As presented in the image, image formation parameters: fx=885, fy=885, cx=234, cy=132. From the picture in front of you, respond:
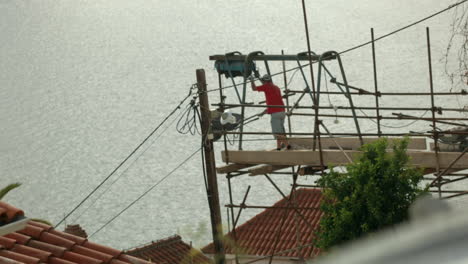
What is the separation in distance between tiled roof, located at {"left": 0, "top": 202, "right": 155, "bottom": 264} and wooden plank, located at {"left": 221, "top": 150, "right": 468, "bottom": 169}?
5.00 m

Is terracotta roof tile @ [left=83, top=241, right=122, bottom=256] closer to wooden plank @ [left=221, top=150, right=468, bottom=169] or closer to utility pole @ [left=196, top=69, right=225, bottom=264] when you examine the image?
wooden plank @ [left=221, top=150, right=468, bottom=169]

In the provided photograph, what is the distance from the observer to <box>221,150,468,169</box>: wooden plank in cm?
1123

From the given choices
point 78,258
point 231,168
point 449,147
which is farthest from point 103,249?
point 449,147

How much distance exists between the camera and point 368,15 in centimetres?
6950

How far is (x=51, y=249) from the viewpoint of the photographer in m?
6.76

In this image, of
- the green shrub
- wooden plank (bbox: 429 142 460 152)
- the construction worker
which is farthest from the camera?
the construction worker

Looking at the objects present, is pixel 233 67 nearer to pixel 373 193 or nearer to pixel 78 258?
pixel 373 193

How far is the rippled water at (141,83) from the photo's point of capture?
55062mm

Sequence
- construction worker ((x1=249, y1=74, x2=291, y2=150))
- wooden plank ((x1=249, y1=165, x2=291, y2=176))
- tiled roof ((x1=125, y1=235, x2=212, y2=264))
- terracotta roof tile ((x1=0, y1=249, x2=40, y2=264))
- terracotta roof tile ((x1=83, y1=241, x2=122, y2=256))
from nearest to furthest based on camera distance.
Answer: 1. terracotta roof tile ((x1=0, y1=249, x2=40, y2=264))
2. terracotta roof tile ((x1=83, y1=241, x2=122, y2=256))
3. wooden plank ((x1=249, y1=165, x2=291, y2=176))
4. construction worker ((x1=249, y1=74, x2=291, y2=150))
5. tiled roof ((x1=125, y1=235, x2=212, y2=264))

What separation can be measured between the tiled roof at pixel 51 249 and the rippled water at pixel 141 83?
3887 centimetres

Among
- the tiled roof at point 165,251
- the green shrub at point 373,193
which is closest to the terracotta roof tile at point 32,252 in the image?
the green shrub at point 373,193

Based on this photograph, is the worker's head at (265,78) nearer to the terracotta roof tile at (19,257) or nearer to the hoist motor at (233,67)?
the hoist motor at (233,67)

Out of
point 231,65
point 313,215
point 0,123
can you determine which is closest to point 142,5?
point 0,123

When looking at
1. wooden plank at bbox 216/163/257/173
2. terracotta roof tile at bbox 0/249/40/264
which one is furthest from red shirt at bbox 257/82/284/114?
terracotta roof tile at bbox 0/249/40/264
